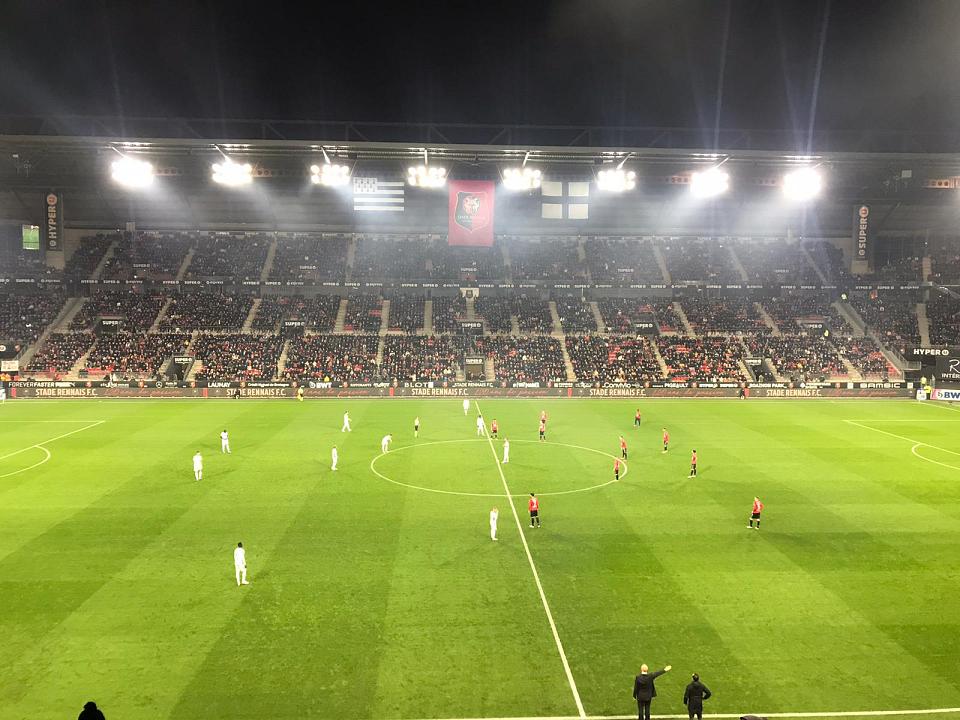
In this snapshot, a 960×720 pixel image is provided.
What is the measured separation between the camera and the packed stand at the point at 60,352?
174 ft

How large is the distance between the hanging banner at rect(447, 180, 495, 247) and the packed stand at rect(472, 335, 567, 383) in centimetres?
1292

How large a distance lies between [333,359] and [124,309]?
23.1 metres

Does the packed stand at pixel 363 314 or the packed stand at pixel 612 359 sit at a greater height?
the packed stand at pixel 363 314

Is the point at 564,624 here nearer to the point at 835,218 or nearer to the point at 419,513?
the point at 419,513

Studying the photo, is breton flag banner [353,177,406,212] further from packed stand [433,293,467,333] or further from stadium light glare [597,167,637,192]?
packed stand [433,293,467,333]

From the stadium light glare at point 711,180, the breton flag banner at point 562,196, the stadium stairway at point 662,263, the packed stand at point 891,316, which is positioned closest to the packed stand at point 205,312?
the breton flag banner at point 562,196

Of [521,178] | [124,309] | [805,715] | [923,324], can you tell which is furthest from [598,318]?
[805,715]

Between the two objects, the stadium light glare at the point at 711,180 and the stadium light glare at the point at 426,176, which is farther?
the stadium light glare at the point at 711,180

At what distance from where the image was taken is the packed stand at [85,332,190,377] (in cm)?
5334

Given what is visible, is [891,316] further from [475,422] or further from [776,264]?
[475,422]

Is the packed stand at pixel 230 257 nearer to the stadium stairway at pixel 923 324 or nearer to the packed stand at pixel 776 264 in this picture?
the packed stand at pixel 776 264

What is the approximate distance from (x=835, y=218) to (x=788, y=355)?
2214 cm

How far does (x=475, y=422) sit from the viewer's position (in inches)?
1540

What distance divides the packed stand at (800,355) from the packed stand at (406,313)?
32.2m
